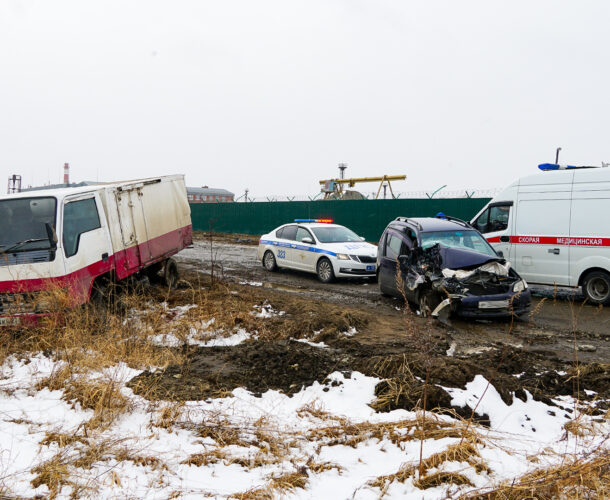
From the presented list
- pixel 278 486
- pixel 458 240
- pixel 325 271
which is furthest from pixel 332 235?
pixel 278 486

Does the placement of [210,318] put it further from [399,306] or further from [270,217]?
[270,217]

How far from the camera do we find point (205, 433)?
13.1ft

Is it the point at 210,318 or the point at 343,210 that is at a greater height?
the point at 343,210

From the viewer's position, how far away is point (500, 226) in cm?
1081

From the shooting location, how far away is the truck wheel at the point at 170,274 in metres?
11.1

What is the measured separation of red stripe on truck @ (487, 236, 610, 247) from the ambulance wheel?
570 mm

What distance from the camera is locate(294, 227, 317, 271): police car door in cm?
1289

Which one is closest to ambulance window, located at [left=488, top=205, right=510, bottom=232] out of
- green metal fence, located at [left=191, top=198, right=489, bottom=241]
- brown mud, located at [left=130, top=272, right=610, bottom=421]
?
brown mud, located at [left=130, top=272, right=610, bottom=421]

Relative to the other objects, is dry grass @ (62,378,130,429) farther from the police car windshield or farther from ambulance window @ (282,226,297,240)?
ambulance window @ (282,226,297,240)

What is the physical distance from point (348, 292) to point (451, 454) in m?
7.66

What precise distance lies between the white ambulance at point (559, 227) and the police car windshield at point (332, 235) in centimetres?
370

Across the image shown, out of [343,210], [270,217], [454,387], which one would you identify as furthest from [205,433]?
[270,217]

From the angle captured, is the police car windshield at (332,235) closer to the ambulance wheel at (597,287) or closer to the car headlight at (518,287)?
the car headlight at (518,287)

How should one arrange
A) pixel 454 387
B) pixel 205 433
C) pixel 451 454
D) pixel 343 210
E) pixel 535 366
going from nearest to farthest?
pixel 451 454 → pixel 205 433 → pixel 454 387 → pixel 535 366 → pixel 343 210
